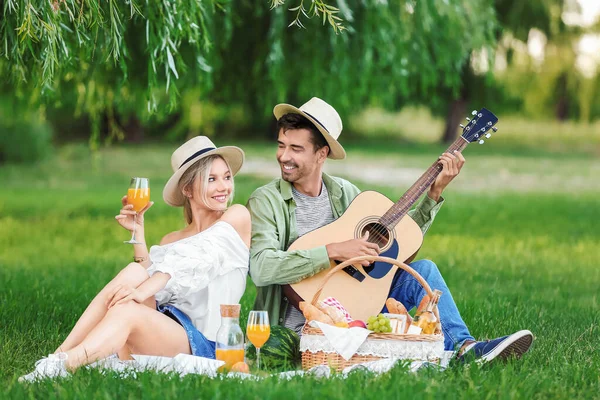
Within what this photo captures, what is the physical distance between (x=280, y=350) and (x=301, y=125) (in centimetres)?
118

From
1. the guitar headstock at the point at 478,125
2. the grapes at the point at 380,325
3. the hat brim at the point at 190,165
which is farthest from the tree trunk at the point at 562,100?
the grapes at the point at 380,325

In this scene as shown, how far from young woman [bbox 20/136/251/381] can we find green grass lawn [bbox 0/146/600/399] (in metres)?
0.24

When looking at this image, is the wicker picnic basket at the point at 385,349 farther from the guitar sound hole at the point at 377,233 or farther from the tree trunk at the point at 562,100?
the tree trunk at the point at 562,100

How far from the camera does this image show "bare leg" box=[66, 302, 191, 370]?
4.39 meters

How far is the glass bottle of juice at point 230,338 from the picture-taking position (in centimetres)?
443

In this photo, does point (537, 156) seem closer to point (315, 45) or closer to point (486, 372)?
point (315, 45)

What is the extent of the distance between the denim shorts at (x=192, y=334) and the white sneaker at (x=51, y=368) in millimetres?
590

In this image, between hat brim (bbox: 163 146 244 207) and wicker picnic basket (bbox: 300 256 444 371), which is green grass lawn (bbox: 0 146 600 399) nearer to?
wicker picnic basket (bbox: 300 256 444 371)

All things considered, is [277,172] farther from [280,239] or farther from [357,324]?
[357,324]

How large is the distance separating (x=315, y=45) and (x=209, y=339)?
5.63 meters

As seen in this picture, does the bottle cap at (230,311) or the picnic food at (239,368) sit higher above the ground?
the bottle cap at (230,311)

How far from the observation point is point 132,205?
5074mm

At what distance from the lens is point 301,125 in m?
5.30

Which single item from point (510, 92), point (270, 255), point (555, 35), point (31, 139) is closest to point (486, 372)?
point (270, 255)
